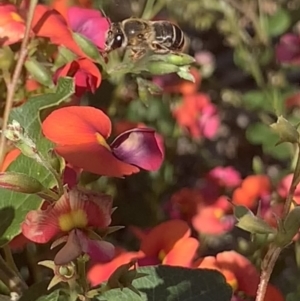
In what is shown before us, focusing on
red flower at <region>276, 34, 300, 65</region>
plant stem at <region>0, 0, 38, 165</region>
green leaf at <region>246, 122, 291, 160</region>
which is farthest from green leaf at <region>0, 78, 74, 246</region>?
red flower at <region>276, 34, 300, 65</region>

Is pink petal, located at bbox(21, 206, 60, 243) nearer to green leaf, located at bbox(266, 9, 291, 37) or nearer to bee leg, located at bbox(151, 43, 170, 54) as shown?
bee leg, located at bbox(151, 43, 170, 54)

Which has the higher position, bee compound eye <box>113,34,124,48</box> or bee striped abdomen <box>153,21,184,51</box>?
bee compound eye <box>113,34,124,48</box>

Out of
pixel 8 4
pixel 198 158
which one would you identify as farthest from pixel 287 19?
pixel 8 4

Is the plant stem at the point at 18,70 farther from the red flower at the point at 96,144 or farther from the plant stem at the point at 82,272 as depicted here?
the plant stem at the point at 82,272

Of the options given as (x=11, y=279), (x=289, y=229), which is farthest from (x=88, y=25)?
(x=289, y=229)

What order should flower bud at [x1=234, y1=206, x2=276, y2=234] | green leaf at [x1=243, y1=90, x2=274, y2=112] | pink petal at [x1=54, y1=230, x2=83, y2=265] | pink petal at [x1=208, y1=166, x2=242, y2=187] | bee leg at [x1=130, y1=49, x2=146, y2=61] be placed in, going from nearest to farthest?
pink petal at [x1=54, y1=230, x2=83, y2=265], flower bud at [x1=234, y1=206, x2=276, y2=234], bee leg at [x1=130, y1=49, x2=146, y2=61], pink petal at [x1=208, y1=166, x2=242, y2=187], green leaf at [x1=243, y1=90, x2=274, y2=112]

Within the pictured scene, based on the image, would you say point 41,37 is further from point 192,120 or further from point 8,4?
point 192,120
